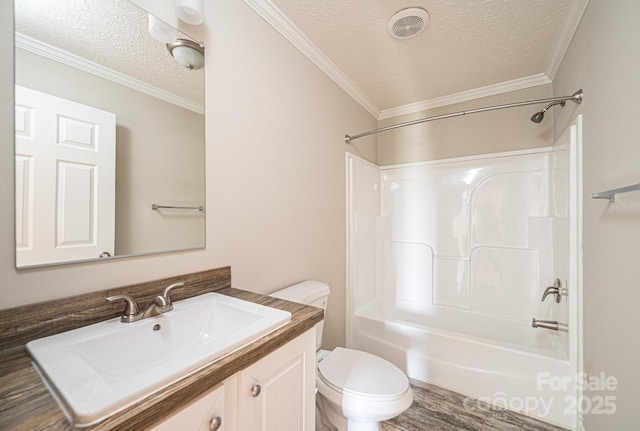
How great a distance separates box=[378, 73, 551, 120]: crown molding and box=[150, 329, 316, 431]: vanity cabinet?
2.55 metres

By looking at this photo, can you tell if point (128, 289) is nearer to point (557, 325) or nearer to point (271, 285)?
point (271, 285)

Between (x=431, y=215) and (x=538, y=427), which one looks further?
(x=431, y=215)

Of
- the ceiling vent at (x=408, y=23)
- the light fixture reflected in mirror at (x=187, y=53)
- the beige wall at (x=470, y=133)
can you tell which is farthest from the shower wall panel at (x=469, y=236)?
the light fixture reflected in mirror at (x=187, y=53)

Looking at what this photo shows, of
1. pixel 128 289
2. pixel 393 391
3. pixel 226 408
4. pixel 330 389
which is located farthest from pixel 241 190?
pixel 393 391

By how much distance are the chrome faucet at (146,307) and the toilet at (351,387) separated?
2.01ft

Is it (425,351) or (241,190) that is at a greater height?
(241,190)

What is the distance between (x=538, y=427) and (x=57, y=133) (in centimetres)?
282

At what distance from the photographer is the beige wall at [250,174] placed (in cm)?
71

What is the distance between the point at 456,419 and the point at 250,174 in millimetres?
2008

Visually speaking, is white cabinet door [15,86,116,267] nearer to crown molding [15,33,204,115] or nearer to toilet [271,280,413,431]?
crown molding [15,33,204,115]

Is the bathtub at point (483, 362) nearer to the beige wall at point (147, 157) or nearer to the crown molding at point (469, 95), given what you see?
the beige wall at point (147, 157)

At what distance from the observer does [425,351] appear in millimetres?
1966

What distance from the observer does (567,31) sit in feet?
5.08

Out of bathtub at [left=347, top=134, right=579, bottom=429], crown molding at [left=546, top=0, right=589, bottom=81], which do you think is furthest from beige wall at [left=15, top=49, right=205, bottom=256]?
crown molding at [left=546, top=0, right=589, bottom=81]
